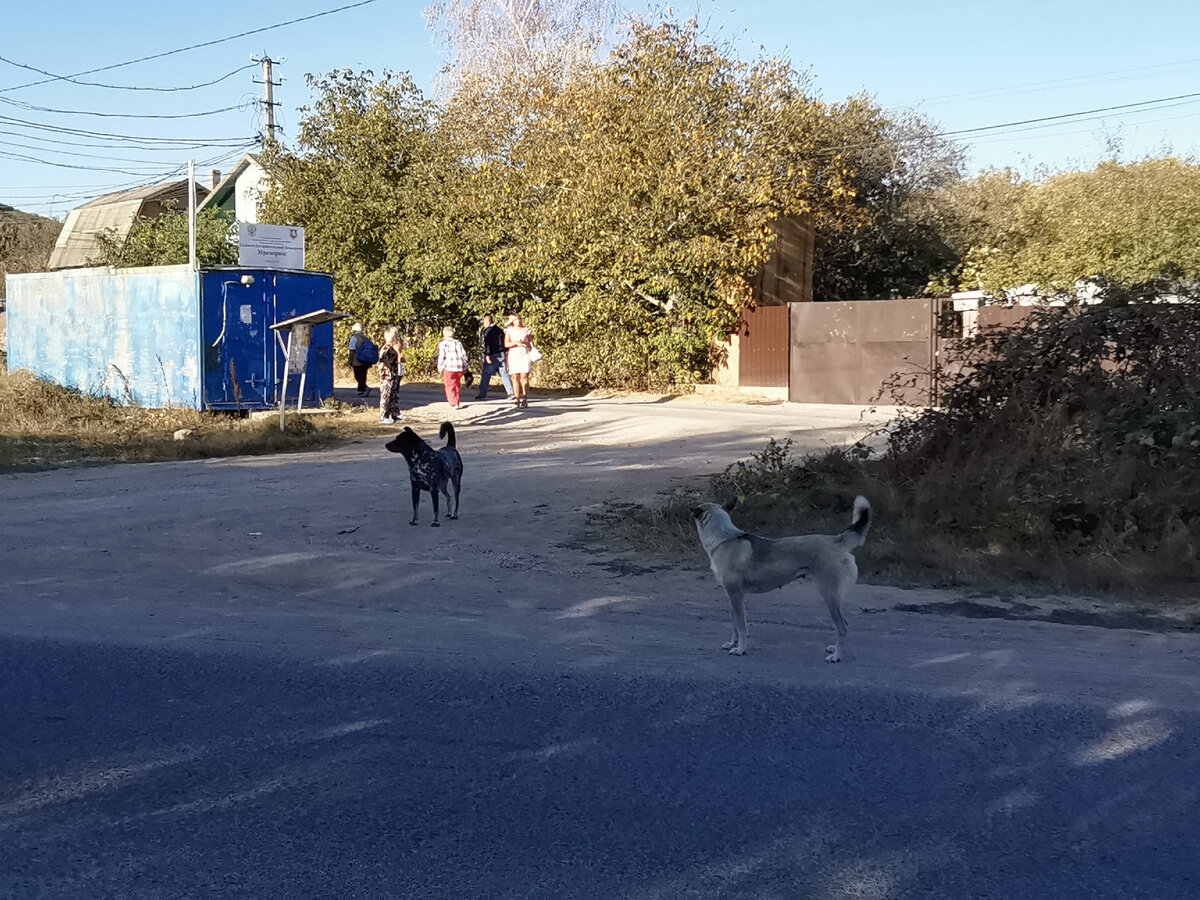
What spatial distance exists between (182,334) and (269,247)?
8.16 feet

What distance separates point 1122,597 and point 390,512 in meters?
6.30

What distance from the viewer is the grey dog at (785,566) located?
6129mm

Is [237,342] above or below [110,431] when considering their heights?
above

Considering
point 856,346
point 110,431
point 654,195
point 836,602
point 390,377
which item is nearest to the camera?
point 836,602

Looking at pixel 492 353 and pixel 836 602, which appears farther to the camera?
pixel 492 353

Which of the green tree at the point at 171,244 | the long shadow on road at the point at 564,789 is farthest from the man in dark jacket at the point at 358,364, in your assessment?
the long shadow on road at the point at 564,789

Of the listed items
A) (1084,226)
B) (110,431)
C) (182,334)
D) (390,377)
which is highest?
(1084,226)

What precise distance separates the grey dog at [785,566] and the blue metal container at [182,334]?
15.2 m

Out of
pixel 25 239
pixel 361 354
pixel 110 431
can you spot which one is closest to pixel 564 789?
pixel 110 431

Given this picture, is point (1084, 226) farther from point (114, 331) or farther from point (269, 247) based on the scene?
point (114, 331)

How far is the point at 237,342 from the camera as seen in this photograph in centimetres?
1998

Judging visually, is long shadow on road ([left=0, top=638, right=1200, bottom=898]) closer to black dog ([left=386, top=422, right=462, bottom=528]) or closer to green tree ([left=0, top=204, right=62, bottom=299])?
black dog ([left=386, top=422, right=462, bottom=528])

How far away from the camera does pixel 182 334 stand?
1980 cm

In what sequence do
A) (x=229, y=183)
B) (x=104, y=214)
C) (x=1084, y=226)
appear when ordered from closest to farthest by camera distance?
(x=1084, y=226)
(x=104, y=214)
(x=229, y=183)
